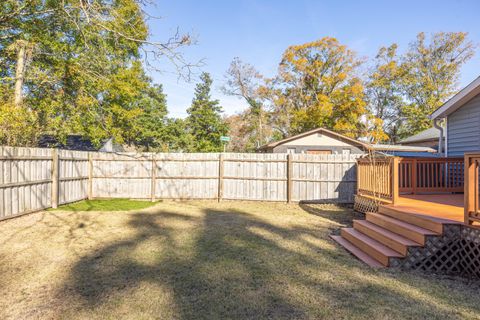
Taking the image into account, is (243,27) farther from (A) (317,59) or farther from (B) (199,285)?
(A) (317,59)

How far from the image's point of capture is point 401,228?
4359mm

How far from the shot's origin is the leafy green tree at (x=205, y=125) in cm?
2850

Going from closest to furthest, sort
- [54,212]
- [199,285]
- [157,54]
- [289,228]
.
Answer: [199,285] → [157,54] → [289,228] → [54,212]

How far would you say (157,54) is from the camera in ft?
18.5

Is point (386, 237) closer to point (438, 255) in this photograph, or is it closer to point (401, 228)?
point (401, 228)

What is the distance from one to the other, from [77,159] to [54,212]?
2270mm

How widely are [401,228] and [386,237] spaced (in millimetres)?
270

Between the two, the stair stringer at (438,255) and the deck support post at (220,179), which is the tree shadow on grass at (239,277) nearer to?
the stair stringer at (438,255)

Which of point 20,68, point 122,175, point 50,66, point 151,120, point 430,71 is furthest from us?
point 151,120

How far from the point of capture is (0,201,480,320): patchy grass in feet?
9.02

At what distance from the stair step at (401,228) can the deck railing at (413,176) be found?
99cm

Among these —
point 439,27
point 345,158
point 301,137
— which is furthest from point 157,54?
point 439,27

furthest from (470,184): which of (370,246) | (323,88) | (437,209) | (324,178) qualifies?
(323,88)

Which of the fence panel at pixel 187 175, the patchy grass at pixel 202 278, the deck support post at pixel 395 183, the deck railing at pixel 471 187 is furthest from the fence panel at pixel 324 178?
the deck railing at pixel 471 187
